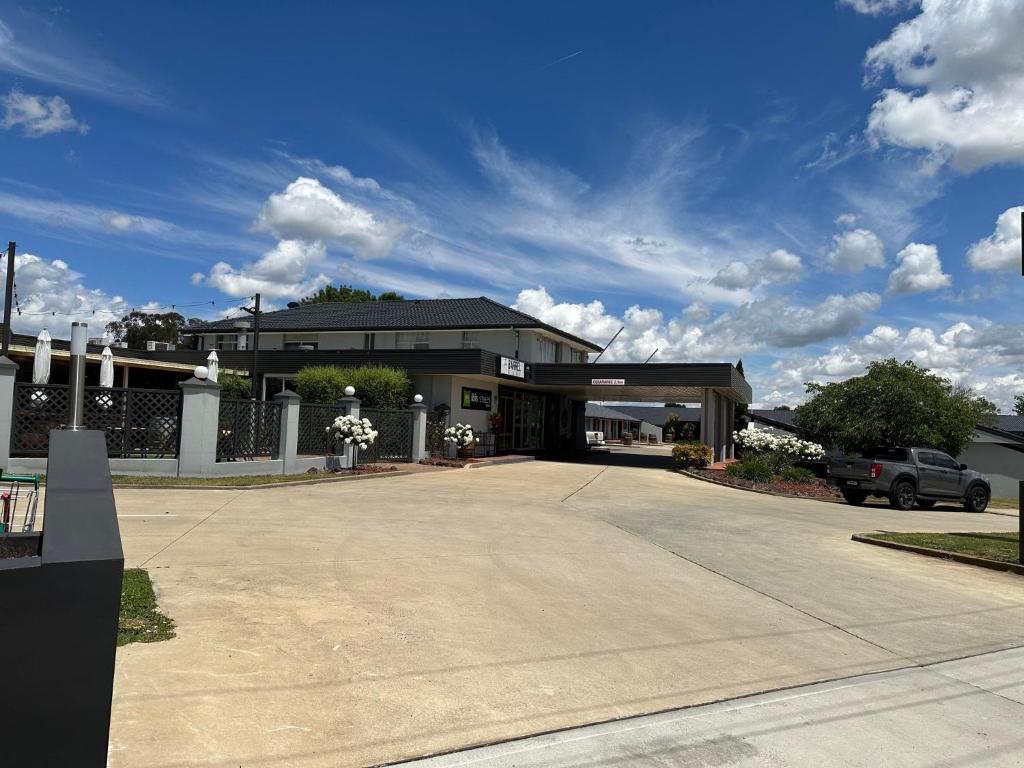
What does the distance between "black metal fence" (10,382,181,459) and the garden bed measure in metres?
14.1

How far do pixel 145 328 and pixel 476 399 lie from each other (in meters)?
45.7

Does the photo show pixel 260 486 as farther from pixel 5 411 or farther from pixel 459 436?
pixel 459 436

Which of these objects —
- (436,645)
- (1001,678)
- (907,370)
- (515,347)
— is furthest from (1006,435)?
(436,645)

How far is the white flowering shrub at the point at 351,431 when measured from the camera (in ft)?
63.9

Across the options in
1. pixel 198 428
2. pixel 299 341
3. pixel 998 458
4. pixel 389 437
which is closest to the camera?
pixel 198 428

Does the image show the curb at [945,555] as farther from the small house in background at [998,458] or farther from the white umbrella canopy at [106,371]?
the small house in background at [998,458]

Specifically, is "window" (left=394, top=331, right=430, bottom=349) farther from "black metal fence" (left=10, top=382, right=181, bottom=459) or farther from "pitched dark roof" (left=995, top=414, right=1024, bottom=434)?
"pitched dark roof" (left=995, top=414, right=1024, bottom=434)

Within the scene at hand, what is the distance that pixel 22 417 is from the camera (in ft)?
47.5

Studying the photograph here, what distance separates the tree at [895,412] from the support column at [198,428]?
2177 centimetres

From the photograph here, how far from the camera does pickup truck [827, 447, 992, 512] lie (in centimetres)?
1898

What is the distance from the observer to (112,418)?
1526 centimetres

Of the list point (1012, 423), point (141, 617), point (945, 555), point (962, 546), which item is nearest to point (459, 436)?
point (962, 546)

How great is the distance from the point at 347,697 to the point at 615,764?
1.65m

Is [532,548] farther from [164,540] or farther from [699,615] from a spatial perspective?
[164,540]
